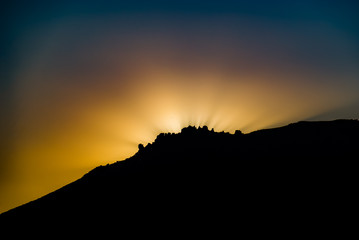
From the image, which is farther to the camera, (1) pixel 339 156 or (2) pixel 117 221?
(1) pixel 339 156

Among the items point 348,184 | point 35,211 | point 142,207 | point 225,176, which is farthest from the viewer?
point 35,211

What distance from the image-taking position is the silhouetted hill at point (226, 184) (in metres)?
55.0

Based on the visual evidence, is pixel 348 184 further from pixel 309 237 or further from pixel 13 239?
pixel 13 239

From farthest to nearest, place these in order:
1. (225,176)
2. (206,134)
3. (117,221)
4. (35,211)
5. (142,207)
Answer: (206,134)
(35,211)
(225,176)
(142,207)
(117,221)

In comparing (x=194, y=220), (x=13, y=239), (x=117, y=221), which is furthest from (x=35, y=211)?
(x=194, y=220)

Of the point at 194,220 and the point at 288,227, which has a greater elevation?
the point at 194,220

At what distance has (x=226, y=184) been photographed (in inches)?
2862

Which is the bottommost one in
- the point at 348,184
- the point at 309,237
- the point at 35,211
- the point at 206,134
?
the point at 309,237

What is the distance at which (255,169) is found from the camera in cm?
7669

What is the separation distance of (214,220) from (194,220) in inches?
179

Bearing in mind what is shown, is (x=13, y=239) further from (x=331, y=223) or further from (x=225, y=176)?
(x=331, y=223)

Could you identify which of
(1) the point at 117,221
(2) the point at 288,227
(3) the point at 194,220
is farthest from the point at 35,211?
(2) the point at 288,227

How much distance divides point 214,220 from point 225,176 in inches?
908

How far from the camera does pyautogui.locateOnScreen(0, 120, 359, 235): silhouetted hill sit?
55.0m
